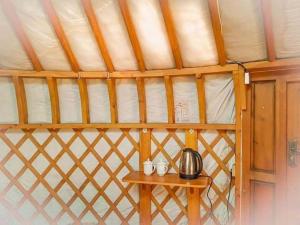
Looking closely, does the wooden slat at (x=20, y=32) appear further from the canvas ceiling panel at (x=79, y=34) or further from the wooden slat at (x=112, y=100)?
the wooden slat at (x=112, y=100)

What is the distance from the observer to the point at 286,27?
1895 millimetres

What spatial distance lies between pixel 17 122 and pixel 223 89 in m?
2.06

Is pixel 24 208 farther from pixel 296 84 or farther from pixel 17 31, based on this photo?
pixel 296 84

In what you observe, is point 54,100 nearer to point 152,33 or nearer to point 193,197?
point 152,33

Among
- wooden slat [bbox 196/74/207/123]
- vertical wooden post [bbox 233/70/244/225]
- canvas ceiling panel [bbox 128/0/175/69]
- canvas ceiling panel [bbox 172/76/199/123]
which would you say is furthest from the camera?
canvas ceiling panel [bbox 172/76/199/123]

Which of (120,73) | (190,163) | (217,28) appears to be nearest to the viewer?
(217,28)

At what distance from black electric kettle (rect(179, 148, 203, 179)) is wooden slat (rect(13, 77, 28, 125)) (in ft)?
5.32

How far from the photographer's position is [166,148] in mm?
2615

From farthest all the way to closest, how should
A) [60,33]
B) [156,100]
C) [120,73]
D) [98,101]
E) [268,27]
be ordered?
[98,101] < [156,100] < [120,73] < [60,33] < [268,27]

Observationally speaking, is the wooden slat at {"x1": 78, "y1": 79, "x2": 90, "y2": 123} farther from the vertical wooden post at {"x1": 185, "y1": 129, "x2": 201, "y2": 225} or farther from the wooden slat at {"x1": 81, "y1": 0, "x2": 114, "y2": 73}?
the vertical wooden post at {"x1": 185, "y1": 129, "x2": 201, "y2": 225}

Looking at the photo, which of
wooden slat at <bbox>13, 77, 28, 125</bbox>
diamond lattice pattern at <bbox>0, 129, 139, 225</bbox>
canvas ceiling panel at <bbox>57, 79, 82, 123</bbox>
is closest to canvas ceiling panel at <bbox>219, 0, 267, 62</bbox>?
diamond lattice pattern at <bbox>0, 129, 139, 225</bbox>

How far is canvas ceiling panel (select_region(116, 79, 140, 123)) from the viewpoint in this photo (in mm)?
2613

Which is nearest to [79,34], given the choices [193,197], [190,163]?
[190,163]

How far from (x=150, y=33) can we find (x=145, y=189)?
1.48m
